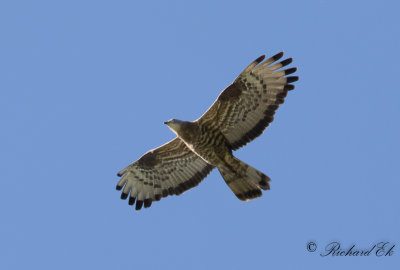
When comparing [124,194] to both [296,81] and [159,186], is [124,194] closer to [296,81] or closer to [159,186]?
[159,186]

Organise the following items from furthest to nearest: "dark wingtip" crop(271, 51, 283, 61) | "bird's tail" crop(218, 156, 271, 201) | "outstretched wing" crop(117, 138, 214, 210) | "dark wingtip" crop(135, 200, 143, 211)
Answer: "dark wingtip" crop(135, 200, 143, 211), "outstretched wing" crop(117, 138, 214, 210), "bird's tail" crop(218, 156, 271, 201), "dark wingtip" crop(271, 51, 283, 61)

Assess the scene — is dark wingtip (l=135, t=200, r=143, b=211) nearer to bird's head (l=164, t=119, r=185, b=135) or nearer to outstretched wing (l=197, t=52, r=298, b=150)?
bird's head (l=164, t=119, r=185, b=135)

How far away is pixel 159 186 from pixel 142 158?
676 millimetres

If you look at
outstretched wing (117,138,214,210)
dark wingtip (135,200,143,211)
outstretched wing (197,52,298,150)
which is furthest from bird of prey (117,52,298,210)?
dark wingtip (135,200,143,211)

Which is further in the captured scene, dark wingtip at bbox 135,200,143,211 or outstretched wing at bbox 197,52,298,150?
dark wingtip at bbox 135,200,143,211

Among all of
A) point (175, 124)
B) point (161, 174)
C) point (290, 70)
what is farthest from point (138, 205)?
point (290, 70)

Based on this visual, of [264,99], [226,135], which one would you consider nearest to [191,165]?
[226,135]

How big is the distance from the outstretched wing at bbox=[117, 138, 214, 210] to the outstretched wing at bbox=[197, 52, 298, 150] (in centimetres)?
119

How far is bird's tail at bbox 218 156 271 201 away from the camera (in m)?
12.1

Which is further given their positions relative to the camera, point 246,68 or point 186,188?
point 186,188

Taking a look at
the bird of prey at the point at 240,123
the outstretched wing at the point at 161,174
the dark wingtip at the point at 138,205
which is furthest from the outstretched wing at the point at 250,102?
the dark wingtip at the point at 138,205

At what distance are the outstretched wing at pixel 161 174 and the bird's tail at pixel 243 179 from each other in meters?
1.04

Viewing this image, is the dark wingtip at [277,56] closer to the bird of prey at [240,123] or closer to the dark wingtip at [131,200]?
the bird of prey at [240,123]

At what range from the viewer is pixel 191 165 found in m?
13.3
